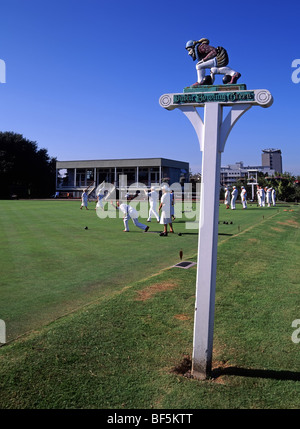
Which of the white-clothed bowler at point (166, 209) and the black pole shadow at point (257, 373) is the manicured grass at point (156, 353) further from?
the white-clothed bowler at point (166, 209)

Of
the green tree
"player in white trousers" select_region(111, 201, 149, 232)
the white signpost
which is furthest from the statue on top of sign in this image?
the green tree

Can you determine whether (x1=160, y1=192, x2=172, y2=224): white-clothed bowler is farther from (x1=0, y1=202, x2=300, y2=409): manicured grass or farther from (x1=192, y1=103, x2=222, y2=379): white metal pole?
(x1=192, y1=103, x2=222, y2=379): white metal pole

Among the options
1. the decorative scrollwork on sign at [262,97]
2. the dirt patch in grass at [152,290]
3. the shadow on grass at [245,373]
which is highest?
the decorative scrollwork on sign at [262,97]

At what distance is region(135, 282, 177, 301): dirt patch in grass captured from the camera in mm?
6121

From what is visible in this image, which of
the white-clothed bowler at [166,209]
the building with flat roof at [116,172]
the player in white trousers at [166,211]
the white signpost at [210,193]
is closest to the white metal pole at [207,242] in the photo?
the white signpost at [210,193]

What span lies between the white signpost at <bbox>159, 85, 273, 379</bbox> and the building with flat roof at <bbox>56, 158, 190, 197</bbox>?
185ft

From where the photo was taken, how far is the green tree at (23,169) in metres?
63.3

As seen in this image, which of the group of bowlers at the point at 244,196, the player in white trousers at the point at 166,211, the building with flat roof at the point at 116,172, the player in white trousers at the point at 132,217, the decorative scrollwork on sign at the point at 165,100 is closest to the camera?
the decorative scrollwork on sign at the point at 165,100

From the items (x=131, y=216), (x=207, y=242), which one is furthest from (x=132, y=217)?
(x=207, y=242)

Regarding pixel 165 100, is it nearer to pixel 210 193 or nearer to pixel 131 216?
pixel 210 193

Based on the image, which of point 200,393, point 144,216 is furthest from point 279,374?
point 144,216

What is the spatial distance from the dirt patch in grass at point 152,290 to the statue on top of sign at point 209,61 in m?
3.55

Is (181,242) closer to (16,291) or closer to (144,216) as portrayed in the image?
(16,291)

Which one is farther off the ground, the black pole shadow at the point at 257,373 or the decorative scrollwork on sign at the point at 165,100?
the decorative scrollwork on sign at the point at 165,100
